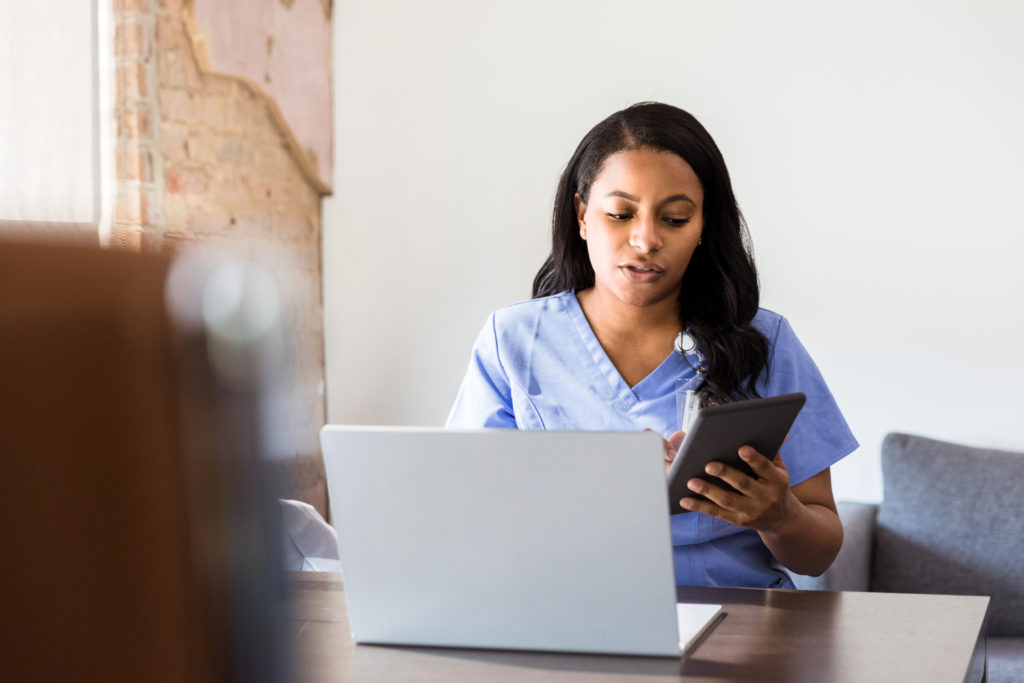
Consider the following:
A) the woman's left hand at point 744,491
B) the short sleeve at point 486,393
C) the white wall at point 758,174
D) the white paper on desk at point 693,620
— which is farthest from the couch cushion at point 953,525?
the white paper on desk at point 693,620

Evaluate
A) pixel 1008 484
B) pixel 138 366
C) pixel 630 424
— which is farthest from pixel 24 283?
pixel 1008 484

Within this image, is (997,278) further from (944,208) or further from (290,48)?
(290,48)

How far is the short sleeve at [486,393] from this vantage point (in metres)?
1.66

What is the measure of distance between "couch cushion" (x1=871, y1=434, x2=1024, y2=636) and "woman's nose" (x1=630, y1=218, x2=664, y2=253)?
1.08m

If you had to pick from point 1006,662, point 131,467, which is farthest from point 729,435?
point 1006,662

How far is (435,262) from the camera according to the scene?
2.90m

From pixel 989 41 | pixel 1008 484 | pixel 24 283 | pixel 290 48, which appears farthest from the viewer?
pixel 290 48

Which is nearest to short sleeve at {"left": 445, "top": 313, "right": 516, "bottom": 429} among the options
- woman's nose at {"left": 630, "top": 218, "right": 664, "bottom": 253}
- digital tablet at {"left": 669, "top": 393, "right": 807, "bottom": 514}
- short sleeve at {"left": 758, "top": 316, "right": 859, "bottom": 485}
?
woman's nose at {"left": 630, "top": 218, "right": 664, "bottom": 253}

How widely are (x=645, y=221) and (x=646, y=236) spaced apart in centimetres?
2

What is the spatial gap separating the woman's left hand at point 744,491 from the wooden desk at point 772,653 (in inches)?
4.1

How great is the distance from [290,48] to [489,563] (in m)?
2.08

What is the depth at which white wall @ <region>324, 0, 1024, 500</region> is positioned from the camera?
245 cm

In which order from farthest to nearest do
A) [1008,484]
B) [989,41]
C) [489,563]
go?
[989,41] → [1008,484] → [489,563]

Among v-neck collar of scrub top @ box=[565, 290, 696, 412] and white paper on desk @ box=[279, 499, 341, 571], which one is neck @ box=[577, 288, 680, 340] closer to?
v-neck collar of scrub top @ box=[565, 290, 696, 412]
